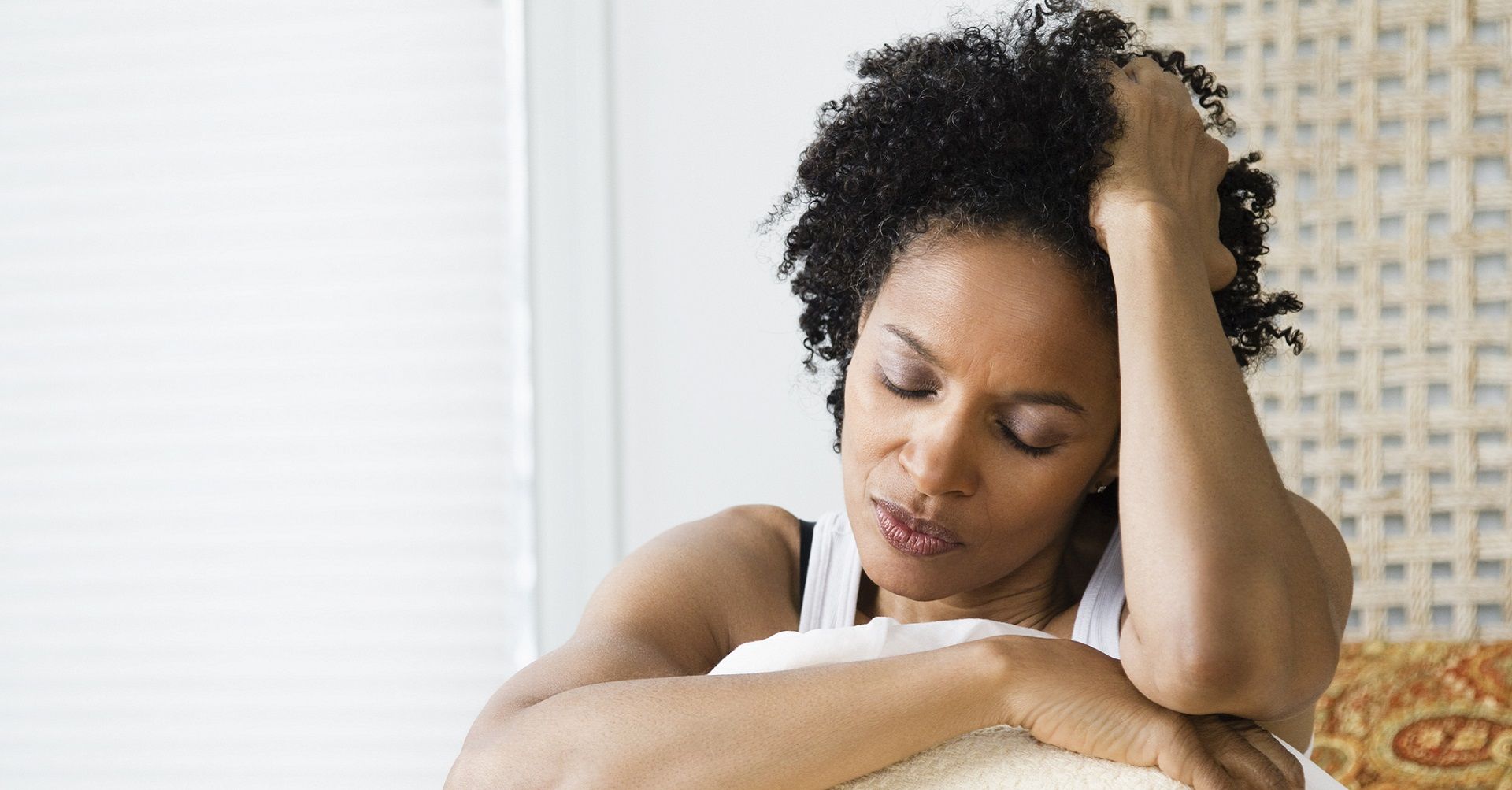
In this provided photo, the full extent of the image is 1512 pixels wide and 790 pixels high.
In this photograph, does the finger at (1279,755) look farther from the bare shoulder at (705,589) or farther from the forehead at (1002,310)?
the bare shoulder at (705,589)

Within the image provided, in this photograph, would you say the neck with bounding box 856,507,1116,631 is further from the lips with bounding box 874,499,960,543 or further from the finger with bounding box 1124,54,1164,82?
the finger with bounding box 1124,54,1164,82

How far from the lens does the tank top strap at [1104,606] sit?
1268 millimetres

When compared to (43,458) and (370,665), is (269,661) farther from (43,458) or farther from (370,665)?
(43,458)

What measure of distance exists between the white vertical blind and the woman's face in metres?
1.26

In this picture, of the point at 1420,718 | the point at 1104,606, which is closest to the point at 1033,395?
the point at 1104,606

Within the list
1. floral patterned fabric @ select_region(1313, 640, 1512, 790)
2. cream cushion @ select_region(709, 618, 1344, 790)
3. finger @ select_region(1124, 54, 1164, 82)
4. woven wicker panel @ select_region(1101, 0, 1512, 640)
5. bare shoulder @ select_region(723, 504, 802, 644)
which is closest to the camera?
cream cushion @ select_region(709, 618, 1344, 790)

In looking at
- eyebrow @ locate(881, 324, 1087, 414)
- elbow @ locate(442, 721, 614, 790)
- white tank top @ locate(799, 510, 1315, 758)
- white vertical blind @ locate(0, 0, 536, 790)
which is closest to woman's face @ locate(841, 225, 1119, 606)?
eyebrow @ locate(881, 324, 1087, 414)

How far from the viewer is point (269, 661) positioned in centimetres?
214

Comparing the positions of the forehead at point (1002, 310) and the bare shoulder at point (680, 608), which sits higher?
the forehead at point (1002, 310)

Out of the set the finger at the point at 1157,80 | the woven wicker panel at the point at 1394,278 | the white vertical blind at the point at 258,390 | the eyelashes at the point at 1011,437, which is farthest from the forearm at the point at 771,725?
the white vertical blind at the point at 258,390

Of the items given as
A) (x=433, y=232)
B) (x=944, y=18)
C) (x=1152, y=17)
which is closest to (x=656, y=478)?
(x=433, y=232)

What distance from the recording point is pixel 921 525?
1193 millimetres

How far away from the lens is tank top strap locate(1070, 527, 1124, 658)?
1268 millimetres

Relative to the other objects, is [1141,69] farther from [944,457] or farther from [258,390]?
[258,390]
